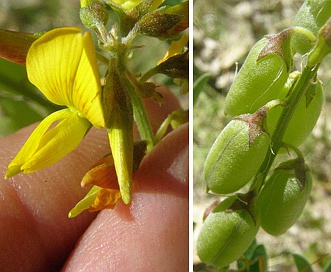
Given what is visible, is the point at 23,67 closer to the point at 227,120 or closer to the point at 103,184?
the point at 103,184

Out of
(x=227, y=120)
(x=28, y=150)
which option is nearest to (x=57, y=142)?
(x=28, y=150)

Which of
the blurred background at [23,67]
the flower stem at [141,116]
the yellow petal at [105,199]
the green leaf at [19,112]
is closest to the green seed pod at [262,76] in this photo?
the flower stem at [141,116]

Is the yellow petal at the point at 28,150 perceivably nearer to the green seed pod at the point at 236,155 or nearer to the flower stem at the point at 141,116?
the flower stem at the point at 141,116

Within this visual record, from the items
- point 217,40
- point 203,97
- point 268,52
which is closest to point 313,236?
point 203,97

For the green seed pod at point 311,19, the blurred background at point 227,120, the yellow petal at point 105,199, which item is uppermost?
the green seed pod at point 311,19

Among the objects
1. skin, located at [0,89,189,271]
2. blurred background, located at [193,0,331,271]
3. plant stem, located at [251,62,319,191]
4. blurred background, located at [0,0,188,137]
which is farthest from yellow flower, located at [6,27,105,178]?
blurred background, located at [193,0,331,271]

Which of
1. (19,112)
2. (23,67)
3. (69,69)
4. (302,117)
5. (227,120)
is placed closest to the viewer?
(69,69)
